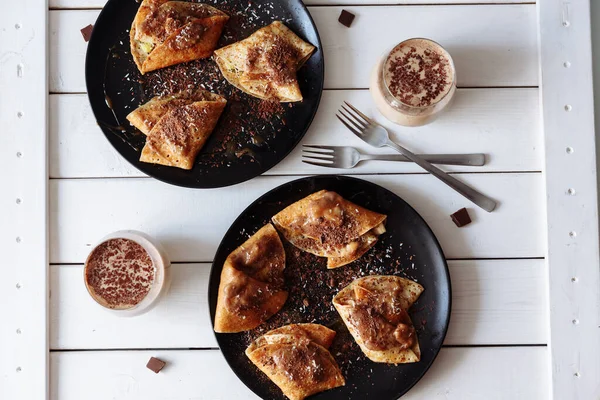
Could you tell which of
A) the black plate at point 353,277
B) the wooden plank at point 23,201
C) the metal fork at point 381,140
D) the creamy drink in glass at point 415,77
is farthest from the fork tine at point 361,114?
the wooden plank at point 23,201

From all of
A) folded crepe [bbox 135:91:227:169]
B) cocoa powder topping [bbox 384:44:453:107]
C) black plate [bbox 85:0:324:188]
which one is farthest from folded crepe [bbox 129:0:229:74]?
cocoa powder topping [bbox 384:44:453:107]

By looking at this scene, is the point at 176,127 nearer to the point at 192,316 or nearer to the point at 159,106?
the point at 159,106

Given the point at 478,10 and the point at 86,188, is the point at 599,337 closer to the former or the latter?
the point at 478,10

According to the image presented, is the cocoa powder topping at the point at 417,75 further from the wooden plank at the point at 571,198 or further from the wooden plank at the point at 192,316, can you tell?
the wooden plank at the point at 192,316

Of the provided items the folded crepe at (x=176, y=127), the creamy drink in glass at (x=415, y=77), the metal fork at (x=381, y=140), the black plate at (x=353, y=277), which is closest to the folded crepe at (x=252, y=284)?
the black plate at (x=353, y=277)

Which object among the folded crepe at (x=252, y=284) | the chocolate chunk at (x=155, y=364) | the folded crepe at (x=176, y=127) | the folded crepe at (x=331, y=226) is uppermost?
the folded crepe at (x=176, y=127)

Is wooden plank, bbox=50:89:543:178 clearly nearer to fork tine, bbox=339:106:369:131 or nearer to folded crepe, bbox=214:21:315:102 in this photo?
fork tine, bbox=339:106:369:131

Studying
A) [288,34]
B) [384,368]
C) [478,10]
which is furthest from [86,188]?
[478,10]

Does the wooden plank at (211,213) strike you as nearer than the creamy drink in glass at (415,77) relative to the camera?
No

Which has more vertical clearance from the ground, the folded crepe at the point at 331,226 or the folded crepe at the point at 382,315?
the folded crepe at the point at 331,226
